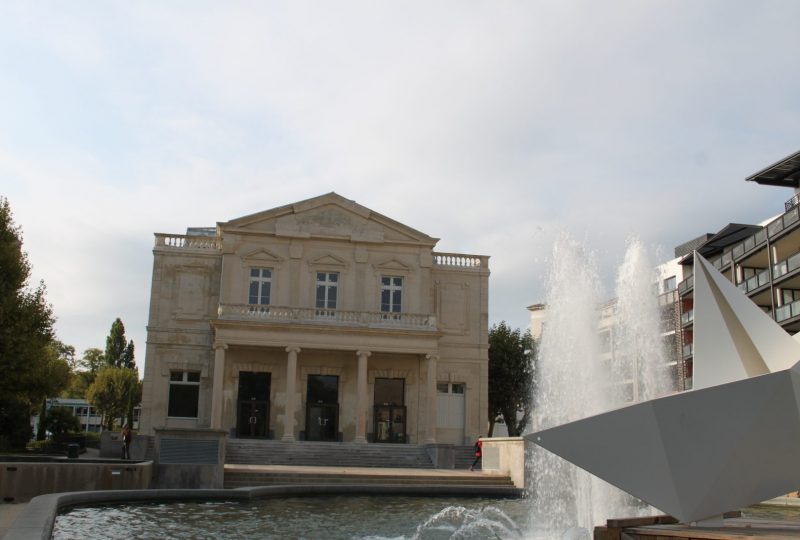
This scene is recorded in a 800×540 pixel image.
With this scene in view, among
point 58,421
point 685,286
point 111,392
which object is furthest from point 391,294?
point 111,392

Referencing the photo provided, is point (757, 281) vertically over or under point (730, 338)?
over

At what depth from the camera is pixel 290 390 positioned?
1441 inches

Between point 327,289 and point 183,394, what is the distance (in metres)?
8.84

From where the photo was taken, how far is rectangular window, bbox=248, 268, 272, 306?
3934 cm

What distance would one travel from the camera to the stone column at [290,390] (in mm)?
36250

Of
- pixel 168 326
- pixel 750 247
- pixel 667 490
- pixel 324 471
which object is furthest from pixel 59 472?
pixel 750 247

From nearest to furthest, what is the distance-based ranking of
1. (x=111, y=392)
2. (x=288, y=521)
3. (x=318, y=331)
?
(x=288, y=521) → (x=318, y=331) → (x=111, y=392)

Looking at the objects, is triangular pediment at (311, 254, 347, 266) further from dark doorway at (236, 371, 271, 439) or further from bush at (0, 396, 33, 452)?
bush at (0, 396, 33, 452)

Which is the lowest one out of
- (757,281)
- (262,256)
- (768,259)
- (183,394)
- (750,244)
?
(183,394)

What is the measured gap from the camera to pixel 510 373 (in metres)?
49.5

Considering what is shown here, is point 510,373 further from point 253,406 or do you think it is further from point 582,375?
point 582,375

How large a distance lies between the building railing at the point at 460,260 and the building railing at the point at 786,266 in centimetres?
1460

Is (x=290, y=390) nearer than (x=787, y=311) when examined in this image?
Yes

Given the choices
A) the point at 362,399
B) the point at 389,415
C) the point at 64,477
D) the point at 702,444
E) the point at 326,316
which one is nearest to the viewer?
the point at 702,444
